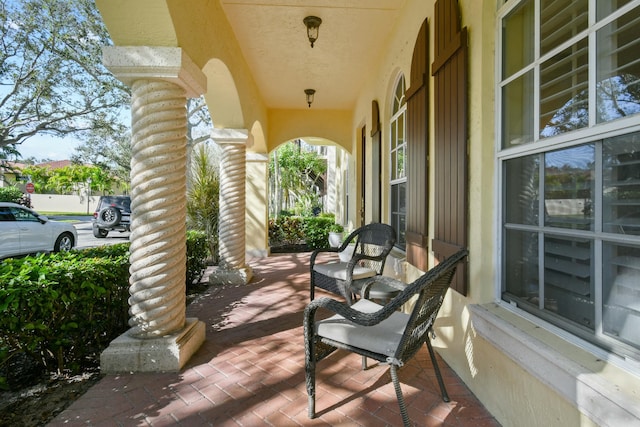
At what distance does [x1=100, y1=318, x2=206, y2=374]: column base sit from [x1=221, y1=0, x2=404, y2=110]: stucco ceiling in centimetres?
343

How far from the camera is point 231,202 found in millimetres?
5184

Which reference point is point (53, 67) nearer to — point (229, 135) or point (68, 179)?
point (229, 135)

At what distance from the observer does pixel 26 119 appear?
11109 mm

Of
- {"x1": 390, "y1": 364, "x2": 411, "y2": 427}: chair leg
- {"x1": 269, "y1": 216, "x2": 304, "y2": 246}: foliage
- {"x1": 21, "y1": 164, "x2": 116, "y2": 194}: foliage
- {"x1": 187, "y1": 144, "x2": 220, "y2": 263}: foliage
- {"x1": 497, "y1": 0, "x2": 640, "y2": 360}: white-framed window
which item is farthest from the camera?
{"x1": 21, "y1": 164, "x2": 116, "y2": 194}: foliage

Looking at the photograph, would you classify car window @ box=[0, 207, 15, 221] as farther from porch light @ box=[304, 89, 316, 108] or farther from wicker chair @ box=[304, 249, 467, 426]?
wicker chair @ box=[304, 249, 467, 426]

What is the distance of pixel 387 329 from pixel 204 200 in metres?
6.18

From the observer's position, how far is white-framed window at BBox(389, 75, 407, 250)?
13.3ft

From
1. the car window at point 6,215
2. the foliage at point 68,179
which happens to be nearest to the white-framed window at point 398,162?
the car window at point 6,215

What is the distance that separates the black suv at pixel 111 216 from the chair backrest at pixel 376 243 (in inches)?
469

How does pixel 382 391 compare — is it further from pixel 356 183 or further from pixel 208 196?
pixel 208 196

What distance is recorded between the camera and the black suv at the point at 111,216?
1263cm

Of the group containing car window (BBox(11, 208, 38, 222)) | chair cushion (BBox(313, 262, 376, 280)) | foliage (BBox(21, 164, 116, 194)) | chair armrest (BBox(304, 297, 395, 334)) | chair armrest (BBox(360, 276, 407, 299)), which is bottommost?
chair cushion (BBox(313, 262, 376, 280))

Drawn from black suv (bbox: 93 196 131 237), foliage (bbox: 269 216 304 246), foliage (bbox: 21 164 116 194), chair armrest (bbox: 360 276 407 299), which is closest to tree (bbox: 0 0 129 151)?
black suv (bbox: 93 196 131 237)

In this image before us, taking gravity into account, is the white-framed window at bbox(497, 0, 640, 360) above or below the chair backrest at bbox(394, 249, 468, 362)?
above
